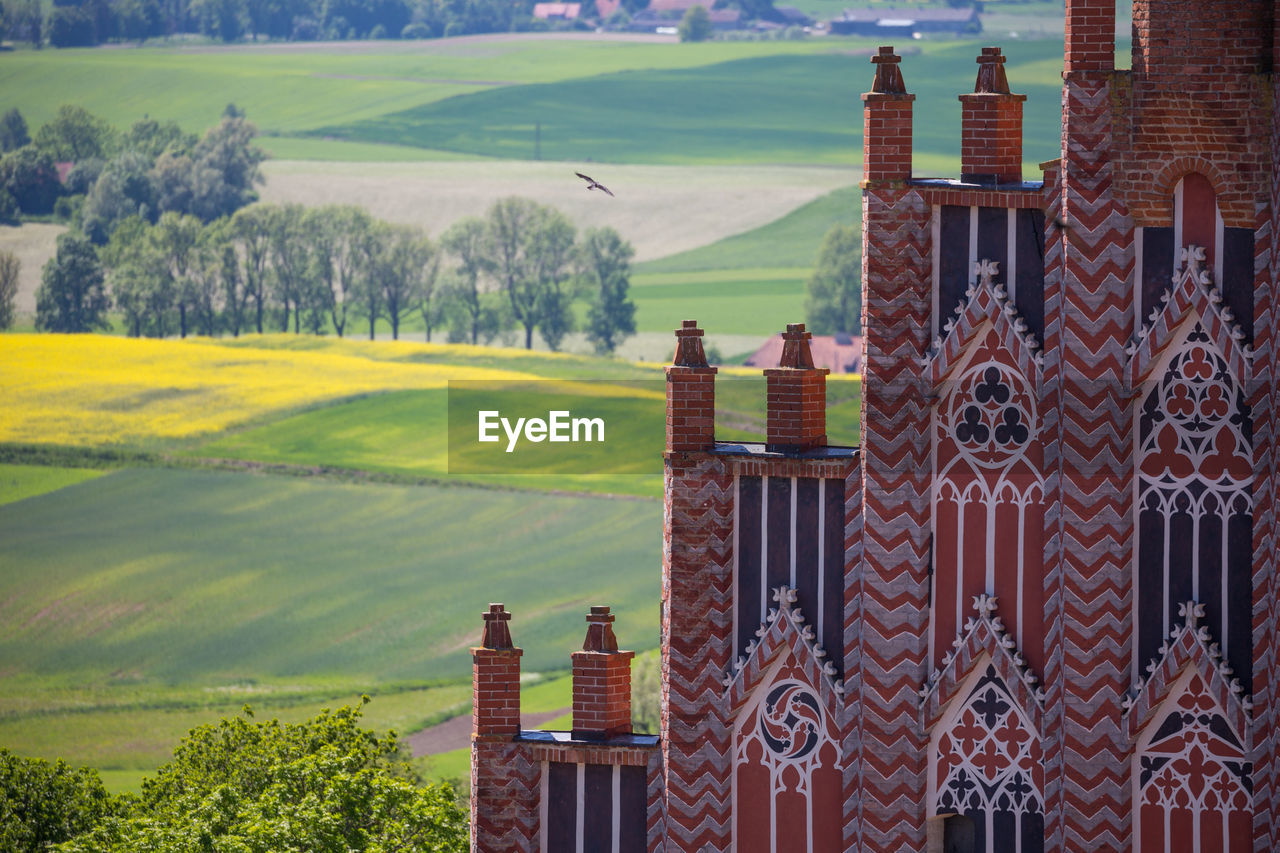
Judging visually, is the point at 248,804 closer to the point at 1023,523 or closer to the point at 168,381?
the point at 1023,523

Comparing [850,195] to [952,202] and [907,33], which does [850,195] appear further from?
[952,202]

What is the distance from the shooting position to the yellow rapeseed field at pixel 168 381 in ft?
528

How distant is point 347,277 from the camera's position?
17775cm

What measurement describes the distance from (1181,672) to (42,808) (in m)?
40.1

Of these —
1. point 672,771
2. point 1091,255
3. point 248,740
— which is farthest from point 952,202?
point 248,740

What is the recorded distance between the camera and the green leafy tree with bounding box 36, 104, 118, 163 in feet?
623

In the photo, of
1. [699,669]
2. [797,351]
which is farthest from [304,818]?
[797,351]

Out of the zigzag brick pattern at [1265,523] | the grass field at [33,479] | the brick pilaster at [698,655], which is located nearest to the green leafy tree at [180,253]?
the grass field at [33,479]

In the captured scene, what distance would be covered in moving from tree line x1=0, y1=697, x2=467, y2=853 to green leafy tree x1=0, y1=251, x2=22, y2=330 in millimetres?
118347

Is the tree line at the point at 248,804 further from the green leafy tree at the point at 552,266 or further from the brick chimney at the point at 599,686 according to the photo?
the green leafy tree at the point at 552,266

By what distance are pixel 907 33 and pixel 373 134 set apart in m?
50.4

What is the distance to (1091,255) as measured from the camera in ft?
87.7

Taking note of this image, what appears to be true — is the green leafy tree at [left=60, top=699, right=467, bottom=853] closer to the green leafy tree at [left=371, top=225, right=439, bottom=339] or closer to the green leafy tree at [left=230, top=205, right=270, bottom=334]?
the green leafy tree at [left=371, top=225, right=439, bottom=339]

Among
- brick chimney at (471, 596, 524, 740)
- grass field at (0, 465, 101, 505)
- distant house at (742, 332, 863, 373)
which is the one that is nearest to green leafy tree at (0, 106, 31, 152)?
grass field at (0, 465, 101, 505)
